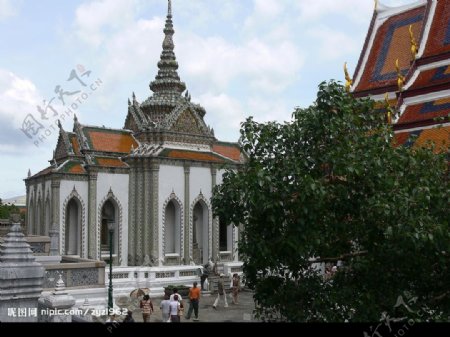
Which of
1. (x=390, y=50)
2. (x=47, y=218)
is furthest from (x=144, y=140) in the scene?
(x=390, y=50)

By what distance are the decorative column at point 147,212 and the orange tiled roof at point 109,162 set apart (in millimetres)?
1494

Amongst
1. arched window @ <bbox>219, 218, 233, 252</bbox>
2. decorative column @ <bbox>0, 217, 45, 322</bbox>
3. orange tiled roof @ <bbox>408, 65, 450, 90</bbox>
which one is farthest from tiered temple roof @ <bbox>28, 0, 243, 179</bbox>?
decorative column @ <bbox>0, 217, 45, 322</bbox>

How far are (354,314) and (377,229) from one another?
1.37 meters

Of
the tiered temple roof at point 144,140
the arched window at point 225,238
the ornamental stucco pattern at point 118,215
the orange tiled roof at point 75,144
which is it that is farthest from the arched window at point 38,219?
the arched window at point 225,238

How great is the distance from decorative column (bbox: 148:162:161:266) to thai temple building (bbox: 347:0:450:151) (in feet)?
36.0

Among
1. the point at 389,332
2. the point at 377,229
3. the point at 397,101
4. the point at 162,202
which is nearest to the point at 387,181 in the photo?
the point at 377,229

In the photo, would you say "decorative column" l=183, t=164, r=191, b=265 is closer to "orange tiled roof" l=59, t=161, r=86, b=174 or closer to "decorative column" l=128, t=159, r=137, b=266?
"decorative column" l=128, t=159, r=137, b=266

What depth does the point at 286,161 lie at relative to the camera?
870 cm

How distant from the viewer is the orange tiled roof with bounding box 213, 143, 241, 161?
34.1 metres

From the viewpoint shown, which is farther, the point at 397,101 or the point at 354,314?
the point at 397,101

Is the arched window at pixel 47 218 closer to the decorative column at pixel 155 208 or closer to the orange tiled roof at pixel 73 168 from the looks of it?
the orange tiled roof at pixel 73 168

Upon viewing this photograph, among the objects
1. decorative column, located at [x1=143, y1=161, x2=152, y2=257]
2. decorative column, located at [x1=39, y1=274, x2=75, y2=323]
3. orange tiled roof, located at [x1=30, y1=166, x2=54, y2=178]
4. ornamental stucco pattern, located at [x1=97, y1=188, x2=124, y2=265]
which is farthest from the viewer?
orange tiled roof, located at [x1=30, y1=166, x2=54, y2=178]

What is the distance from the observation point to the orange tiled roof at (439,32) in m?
23.0

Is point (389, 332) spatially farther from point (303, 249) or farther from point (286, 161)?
point (286, 161)
